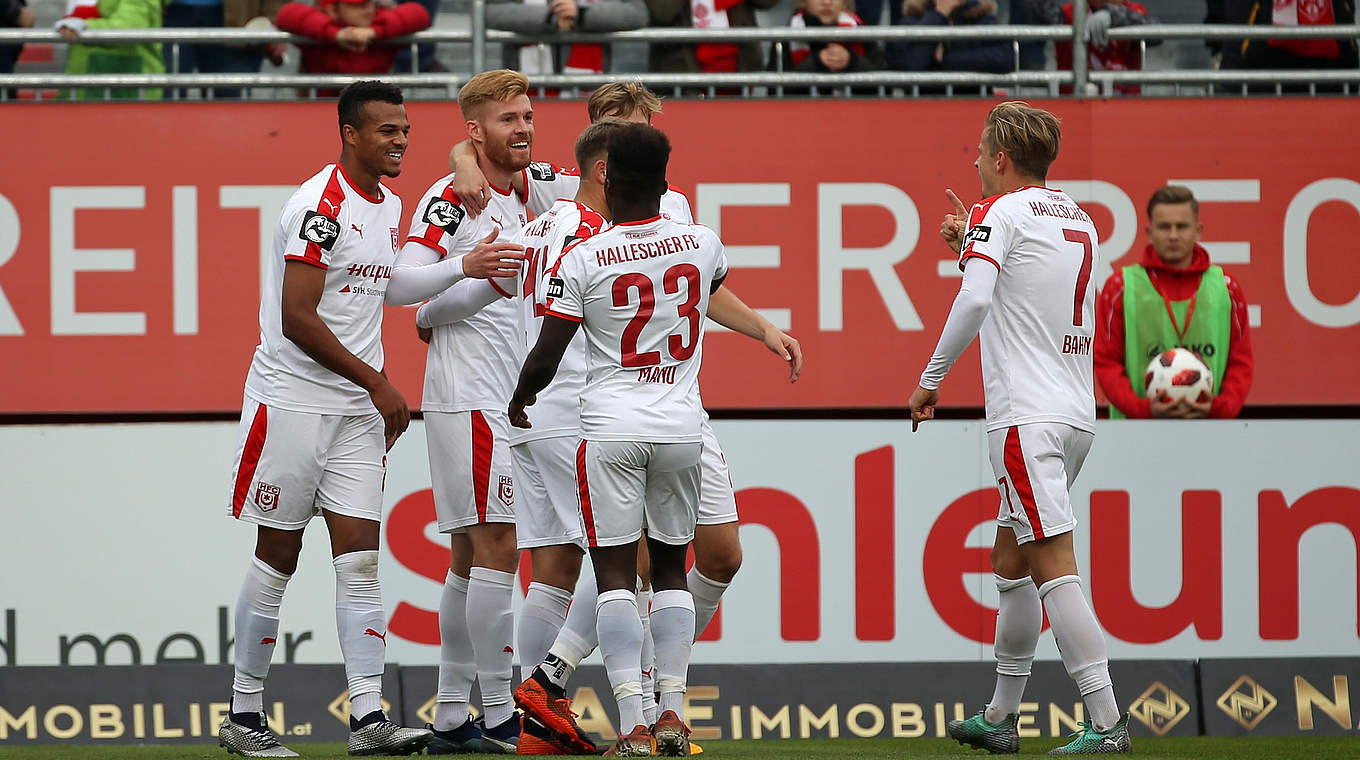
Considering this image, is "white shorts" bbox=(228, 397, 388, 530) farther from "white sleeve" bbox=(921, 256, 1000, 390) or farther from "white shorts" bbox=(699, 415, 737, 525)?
"white sleeve" bbox=(921, 256, 1000, 390)

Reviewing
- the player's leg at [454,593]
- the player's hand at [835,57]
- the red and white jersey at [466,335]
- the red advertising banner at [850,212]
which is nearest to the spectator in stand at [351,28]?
the red advertising banner at [850,212]

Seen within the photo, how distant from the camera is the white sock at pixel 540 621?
221 inches

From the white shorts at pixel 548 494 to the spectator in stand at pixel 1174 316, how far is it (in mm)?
3496

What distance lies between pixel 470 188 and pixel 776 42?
3.45 metres

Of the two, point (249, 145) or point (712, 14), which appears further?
point (712, 14)

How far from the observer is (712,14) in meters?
9.03

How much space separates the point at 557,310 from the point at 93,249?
439 centimetres

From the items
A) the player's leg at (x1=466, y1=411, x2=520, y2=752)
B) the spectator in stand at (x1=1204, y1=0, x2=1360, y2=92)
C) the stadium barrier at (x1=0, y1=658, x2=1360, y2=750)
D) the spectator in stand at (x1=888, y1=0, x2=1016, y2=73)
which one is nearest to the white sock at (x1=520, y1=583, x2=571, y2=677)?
the player's leg at (x1=466, y1=411, x2=520, y2=752)

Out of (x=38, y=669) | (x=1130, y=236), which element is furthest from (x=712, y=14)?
(x=38, y=669)

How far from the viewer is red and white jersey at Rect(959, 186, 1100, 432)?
5516mm

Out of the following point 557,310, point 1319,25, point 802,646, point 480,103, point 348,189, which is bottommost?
point 802,646

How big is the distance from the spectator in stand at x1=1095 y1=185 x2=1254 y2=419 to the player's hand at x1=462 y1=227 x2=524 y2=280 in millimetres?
3736

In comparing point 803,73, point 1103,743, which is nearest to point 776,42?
point 803,73

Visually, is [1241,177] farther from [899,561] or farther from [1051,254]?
[1051,254]
